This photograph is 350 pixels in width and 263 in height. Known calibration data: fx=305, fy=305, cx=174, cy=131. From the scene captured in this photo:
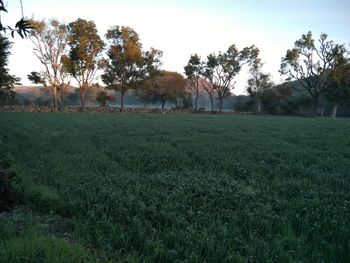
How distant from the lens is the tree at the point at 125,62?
62.8 metres

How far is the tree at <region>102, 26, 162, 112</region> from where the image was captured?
62.8 meters

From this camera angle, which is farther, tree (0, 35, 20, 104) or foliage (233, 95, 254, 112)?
foliage (233, 95, 254, 112)

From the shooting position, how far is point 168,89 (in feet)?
263

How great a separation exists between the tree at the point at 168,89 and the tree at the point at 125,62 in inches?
459

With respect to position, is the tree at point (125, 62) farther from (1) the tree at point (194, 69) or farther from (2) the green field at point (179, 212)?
(2) the green field at point (179, 212)

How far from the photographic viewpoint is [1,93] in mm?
23406

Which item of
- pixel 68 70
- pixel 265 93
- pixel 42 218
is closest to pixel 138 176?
pixel 42 218

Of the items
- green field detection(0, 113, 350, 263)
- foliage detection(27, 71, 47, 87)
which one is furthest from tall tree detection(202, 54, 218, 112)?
green field detection(0, 113, 350, 263)

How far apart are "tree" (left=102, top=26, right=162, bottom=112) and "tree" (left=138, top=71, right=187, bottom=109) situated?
11666mm

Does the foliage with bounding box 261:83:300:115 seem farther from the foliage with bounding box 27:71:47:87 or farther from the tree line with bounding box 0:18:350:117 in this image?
the foliage with bounding box 27:71:47:87

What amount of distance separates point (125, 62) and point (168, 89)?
18549 millimetres

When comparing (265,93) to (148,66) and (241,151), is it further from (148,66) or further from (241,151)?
(241,151)

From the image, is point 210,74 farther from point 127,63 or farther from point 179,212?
point 179,212

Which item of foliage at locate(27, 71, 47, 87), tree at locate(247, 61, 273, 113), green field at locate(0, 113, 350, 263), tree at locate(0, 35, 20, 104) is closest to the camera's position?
green field at locate(0, 113, 350, 263)
